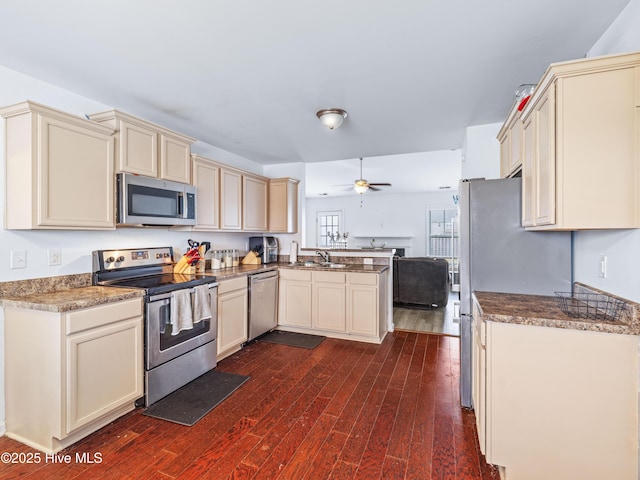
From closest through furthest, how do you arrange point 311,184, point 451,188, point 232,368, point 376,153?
point 232,368 → point 376,153 → point 311,184 → point 451,188

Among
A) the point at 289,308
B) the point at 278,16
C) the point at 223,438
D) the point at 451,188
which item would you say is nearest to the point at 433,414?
the point at 223,438

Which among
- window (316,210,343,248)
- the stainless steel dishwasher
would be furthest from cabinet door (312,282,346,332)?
window (316,210,343,248)

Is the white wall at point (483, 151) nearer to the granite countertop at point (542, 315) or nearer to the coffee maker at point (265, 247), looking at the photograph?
the granite countertop at point (542, 315)

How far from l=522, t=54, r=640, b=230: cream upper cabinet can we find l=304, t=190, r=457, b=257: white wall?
729cm

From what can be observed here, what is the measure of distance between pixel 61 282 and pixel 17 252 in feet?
1.10

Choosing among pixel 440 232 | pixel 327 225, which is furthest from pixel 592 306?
pixel 327 225

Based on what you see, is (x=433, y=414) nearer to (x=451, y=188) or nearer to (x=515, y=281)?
(x=515, y=281)

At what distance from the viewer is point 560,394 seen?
150 cm

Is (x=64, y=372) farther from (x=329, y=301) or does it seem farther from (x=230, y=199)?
(x=329, y=301)

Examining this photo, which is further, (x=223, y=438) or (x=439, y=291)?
(x=439, y=291)

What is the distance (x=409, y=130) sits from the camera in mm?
3432

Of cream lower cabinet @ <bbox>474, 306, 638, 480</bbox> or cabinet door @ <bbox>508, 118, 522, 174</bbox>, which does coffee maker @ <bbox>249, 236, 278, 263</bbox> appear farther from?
cream lower cabinet @ <bbox>474, 306, 638, 480</bbox>

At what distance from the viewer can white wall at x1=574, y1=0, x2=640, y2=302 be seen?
149 centimetres

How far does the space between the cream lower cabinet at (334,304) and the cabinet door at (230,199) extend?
88cm
